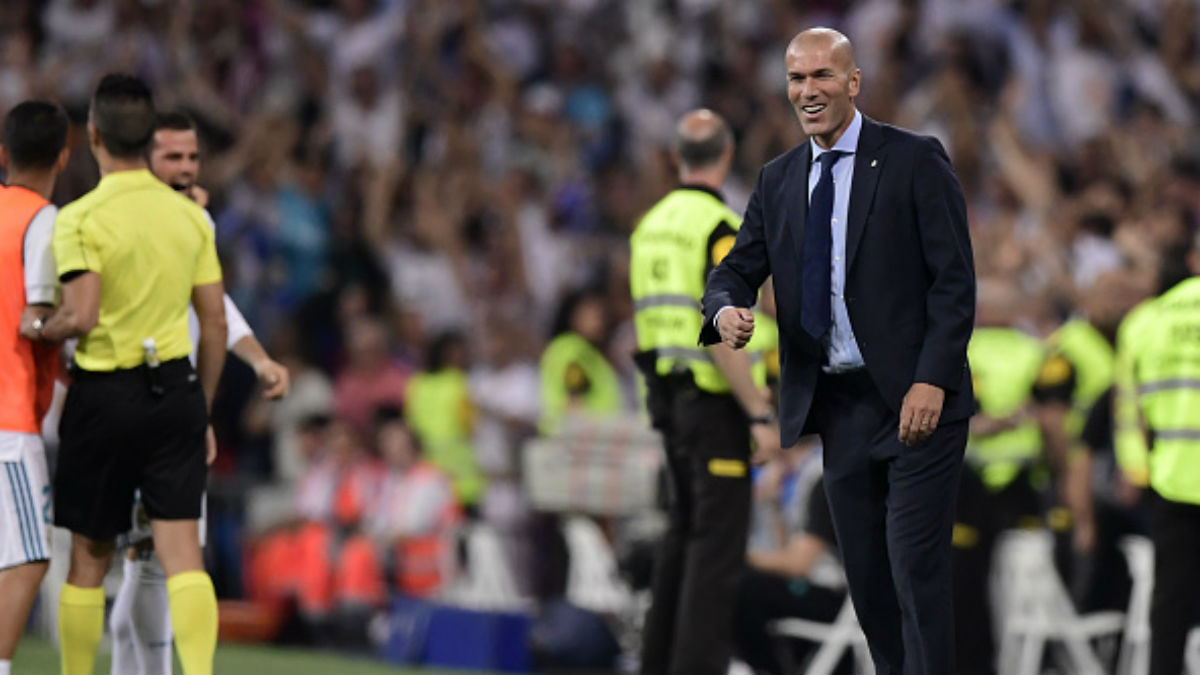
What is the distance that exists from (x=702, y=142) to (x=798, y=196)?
246 cm

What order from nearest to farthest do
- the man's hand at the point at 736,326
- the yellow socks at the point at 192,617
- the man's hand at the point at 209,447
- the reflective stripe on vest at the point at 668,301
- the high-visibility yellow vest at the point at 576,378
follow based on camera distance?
the man's hand at the point at 736,326, the yellow socks at the point at 192,617, the man's hand at the point at 209,447, the reflective stripe on vest at the point at 668,301, the high-visibility yellow vest at the point at 576,378

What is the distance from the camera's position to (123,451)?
7.31m

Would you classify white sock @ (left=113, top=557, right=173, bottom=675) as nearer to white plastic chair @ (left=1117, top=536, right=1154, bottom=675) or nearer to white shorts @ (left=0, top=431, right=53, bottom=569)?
white shorts @ (left=0, top=431, right=53, bottom=569)

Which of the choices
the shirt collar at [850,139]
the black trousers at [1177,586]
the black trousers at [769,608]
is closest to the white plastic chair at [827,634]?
the black trousers at [769,608]

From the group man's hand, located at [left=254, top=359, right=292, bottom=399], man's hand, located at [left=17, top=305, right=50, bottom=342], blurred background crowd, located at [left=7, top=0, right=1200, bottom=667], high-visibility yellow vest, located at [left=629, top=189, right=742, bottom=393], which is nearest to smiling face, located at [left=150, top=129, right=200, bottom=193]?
man's hand, located at [left=254, top=359, right=292, bottom=399]

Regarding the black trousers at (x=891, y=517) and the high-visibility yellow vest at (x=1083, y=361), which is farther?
the high-visibility yellow vest at (x=1083, y=361)

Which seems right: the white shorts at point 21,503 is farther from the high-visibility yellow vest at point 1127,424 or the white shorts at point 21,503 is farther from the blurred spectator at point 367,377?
the blurred spectator at point 367,377

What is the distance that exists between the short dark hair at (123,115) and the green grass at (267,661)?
14.0 ft

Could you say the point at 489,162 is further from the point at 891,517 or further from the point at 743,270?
the point at 891,517

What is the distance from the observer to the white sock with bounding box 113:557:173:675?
26.0 ft

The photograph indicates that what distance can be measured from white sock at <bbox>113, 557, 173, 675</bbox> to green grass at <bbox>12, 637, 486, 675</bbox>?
2.95m

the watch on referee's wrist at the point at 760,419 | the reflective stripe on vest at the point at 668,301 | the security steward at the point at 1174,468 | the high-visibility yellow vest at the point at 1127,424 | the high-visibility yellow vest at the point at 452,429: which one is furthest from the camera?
the high-visibility yellow vest at the point at 452,429

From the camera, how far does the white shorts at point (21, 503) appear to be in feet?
24.1

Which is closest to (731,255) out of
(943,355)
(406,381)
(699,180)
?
(943,355)
